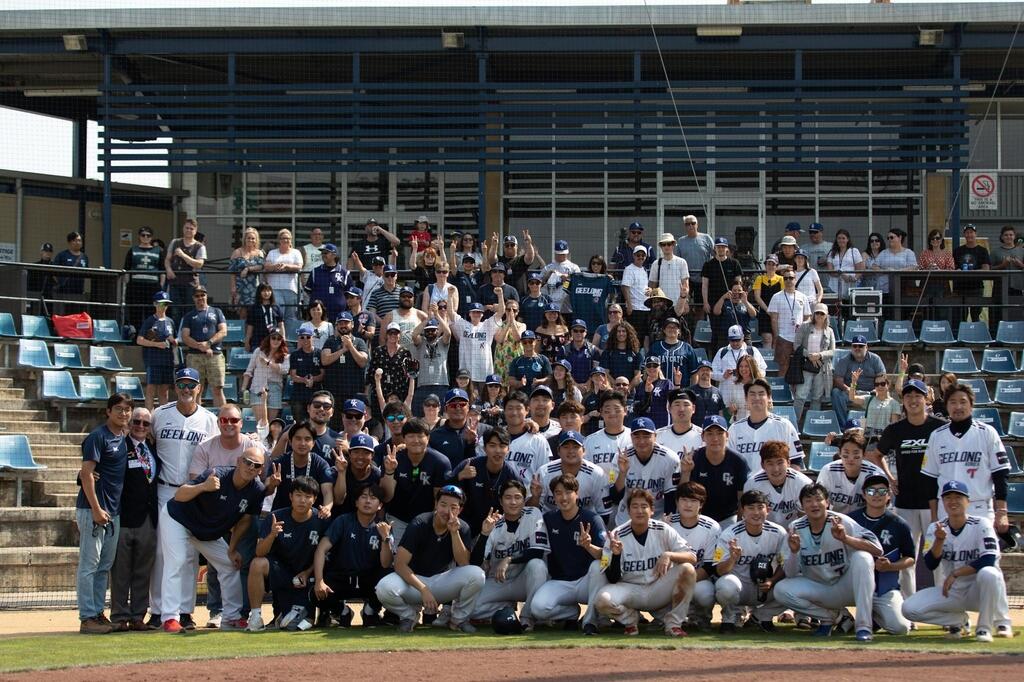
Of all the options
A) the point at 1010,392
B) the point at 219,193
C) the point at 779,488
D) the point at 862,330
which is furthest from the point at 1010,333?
the point at 219,193

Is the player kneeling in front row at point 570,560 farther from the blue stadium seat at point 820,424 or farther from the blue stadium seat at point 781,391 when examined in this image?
the blue stadium seat at point 781,391

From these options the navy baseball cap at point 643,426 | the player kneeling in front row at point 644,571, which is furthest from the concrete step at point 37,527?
the player kneeling in front row at point 644,571

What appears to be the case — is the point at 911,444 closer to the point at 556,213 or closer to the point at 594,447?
the point at 594,447

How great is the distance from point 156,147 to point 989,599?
1523cm

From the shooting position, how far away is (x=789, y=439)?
38.9 feet

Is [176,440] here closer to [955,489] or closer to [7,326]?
[955,489]

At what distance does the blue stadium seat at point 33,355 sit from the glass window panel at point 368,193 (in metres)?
7.06

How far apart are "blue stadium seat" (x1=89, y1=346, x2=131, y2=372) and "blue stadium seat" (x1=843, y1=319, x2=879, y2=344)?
948cm

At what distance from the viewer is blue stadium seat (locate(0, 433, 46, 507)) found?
15.1m

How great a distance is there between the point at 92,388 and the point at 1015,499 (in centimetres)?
1110

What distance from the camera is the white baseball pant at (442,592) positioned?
10711mm

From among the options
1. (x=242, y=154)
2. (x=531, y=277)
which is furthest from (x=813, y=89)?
(x=242, y=154)

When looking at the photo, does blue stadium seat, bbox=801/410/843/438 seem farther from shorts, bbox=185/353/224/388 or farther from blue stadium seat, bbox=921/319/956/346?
shorts, bbox=185/353/224/388

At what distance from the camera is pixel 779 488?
11195 mm
